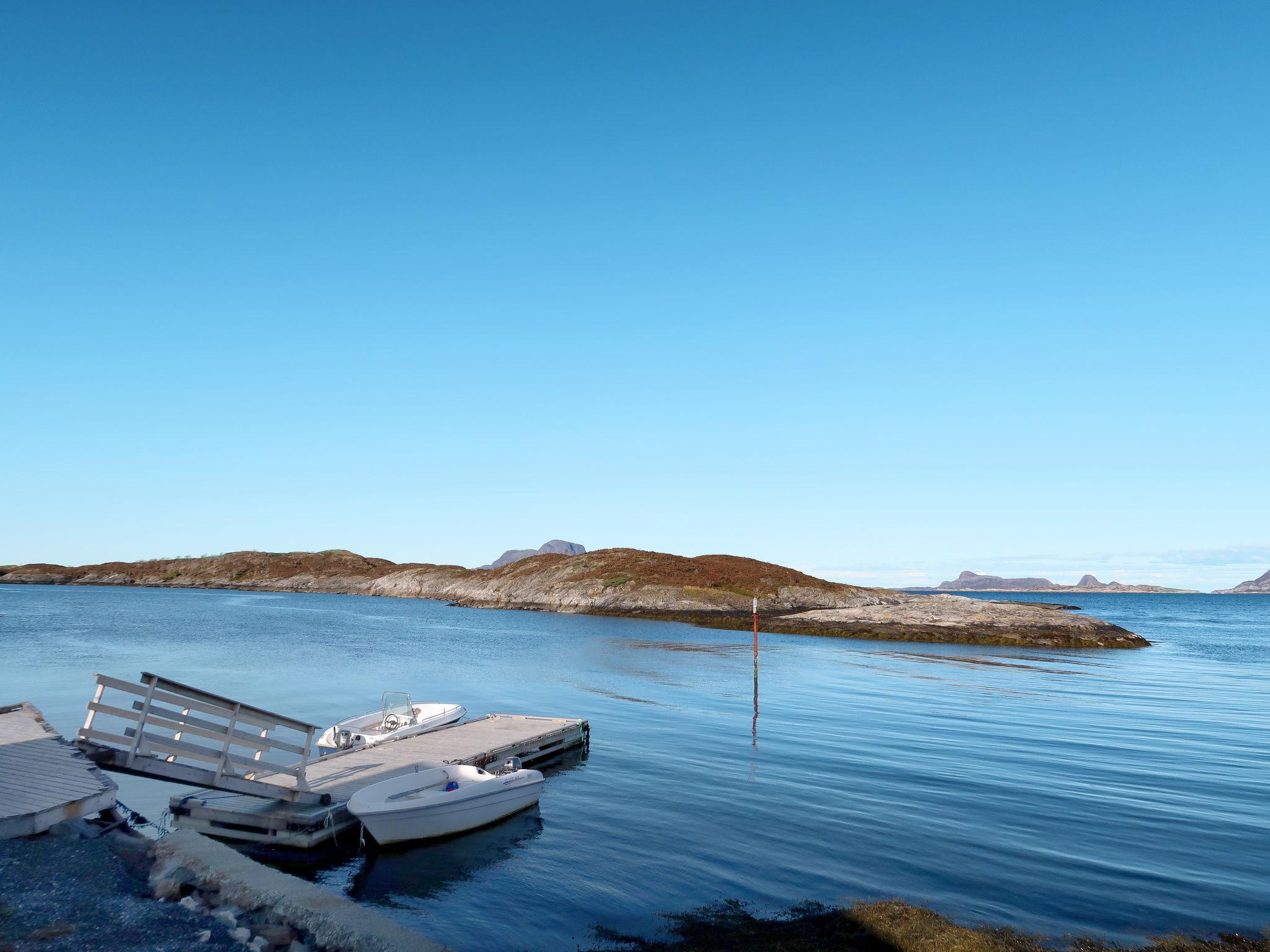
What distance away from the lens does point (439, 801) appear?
1648cm

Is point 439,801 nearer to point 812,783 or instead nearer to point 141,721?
point 141,721

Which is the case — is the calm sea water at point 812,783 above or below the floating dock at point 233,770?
below

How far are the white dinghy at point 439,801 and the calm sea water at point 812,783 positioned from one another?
436 millimetres

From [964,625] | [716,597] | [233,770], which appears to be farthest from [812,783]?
[716,597]

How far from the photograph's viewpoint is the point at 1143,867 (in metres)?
14.9

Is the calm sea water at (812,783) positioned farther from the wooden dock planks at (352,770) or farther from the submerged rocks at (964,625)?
the submerged rocks at (964,625)

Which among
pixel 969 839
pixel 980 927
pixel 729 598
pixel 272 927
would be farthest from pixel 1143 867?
pixel 729 598

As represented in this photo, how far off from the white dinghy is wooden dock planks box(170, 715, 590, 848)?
36.2 inches

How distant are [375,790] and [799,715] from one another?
67.1 ft

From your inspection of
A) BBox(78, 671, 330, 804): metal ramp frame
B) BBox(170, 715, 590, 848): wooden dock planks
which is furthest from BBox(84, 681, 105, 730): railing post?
BBox(170, 715, 590, 848): wooden dock planks

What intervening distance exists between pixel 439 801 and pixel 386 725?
10.2 m

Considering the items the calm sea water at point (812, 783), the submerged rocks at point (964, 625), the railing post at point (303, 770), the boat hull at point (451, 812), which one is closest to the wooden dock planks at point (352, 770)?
the railing post at point (303, 770)

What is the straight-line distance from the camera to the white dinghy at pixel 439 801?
15719mm

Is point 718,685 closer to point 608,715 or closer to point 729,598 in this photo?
point 608,715
